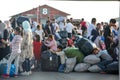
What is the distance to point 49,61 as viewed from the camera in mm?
10797

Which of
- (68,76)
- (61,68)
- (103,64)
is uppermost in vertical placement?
(103,64)

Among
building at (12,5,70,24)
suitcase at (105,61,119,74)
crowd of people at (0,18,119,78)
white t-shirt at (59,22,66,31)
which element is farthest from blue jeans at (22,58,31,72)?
building at (12,5,70,24)

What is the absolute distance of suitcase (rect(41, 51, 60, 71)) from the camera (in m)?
10.8

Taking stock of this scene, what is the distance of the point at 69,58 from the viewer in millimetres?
10750

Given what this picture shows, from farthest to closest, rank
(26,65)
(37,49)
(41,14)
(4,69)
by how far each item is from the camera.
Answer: (41,14)
(37,49)
(26,65)
(4,69)

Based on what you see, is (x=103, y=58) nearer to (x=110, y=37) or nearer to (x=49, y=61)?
(x=110, y=37)

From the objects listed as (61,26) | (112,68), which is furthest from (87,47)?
(61,26)

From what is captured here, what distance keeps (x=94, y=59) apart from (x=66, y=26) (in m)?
4.99

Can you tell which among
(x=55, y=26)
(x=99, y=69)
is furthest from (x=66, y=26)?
(x=99, y=69)

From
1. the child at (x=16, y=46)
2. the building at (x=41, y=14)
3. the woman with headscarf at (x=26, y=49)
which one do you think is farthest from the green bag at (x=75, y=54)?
the building at (x=41, y=14)

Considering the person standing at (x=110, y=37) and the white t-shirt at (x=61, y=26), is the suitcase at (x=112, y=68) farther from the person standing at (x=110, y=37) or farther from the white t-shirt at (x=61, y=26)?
the white t-shirt at (x=61, y=26)

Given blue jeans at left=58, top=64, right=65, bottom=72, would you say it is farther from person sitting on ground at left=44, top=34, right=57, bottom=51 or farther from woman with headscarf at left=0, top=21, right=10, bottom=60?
woman with headscarf at left=0, top=21, right=10, bottom=60

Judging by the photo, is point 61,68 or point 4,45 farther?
point 61,68

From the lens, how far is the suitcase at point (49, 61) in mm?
→ 10750
